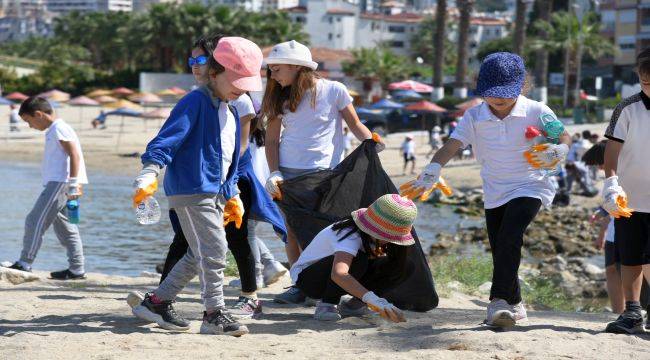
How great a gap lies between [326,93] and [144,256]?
328 inches

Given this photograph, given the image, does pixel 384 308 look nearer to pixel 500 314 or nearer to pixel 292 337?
pixel 292 337

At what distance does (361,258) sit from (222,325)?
2.82 feet

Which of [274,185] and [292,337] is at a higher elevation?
[274,185]

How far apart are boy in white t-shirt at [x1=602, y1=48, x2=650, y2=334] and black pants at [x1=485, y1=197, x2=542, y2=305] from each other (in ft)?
1.56

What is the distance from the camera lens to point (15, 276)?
27.6ft

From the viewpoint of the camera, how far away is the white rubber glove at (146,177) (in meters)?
5.45

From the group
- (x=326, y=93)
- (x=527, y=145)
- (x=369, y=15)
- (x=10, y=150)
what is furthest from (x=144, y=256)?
(x=369, y=15)

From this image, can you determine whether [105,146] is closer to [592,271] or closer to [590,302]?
[592,271]

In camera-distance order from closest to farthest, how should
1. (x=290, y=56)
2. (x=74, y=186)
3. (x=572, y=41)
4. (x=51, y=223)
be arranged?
(x=290, y=56), (x=74, y=186), (x=51, y=223), (x=572, y=41)

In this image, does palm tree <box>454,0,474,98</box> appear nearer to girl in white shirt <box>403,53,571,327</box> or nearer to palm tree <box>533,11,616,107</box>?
palm tree <box>533,11,616,107</box>

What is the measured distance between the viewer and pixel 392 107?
4888 cm

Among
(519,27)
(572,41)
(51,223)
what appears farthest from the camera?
(572,41)

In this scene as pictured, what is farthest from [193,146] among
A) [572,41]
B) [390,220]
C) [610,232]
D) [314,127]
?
[572,41]

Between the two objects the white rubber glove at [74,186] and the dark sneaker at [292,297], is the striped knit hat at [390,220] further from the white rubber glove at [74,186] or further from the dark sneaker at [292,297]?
the white rubber glove at [74,186]
